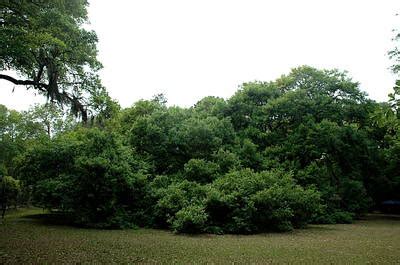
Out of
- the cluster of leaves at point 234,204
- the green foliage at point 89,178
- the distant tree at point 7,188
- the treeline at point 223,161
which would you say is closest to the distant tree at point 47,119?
the treeline at point 223,161

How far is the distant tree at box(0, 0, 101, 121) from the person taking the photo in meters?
8.54

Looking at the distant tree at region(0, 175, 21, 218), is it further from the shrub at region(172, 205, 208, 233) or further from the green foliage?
the shrub at region(172, 205, 208, 233)

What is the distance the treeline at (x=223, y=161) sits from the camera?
15.9m

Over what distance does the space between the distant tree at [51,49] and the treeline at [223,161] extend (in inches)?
53.0

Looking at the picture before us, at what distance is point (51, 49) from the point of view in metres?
9.67

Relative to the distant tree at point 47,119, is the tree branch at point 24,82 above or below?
below

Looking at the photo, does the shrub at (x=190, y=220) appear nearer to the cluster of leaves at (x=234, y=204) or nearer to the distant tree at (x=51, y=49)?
the cluster of leaves at (x=234, y=204)

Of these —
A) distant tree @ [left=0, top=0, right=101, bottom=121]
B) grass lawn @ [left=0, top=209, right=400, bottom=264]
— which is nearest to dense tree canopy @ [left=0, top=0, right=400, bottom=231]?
distant tree @ [left=0, top=0, right=101, bottom=121]

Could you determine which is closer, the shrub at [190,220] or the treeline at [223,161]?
the shrub at [190,220]

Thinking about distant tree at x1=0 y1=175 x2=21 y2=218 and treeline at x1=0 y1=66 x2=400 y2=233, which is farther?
distant tree at x1=0 y1=175 x2=21 y2=218

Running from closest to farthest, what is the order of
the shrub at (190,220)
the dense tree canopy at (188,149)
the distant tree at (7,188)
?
the dense tree canopy at (188,149) → the shrub at (190,220) → the distant tree at (7,188)

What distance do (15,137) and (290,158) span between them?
78.8ft

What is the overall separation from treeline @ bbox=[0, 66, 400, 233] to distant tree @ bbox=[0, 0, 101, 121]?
1.35 metres

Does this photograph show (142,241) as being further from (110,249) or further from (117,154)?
(117,154)
